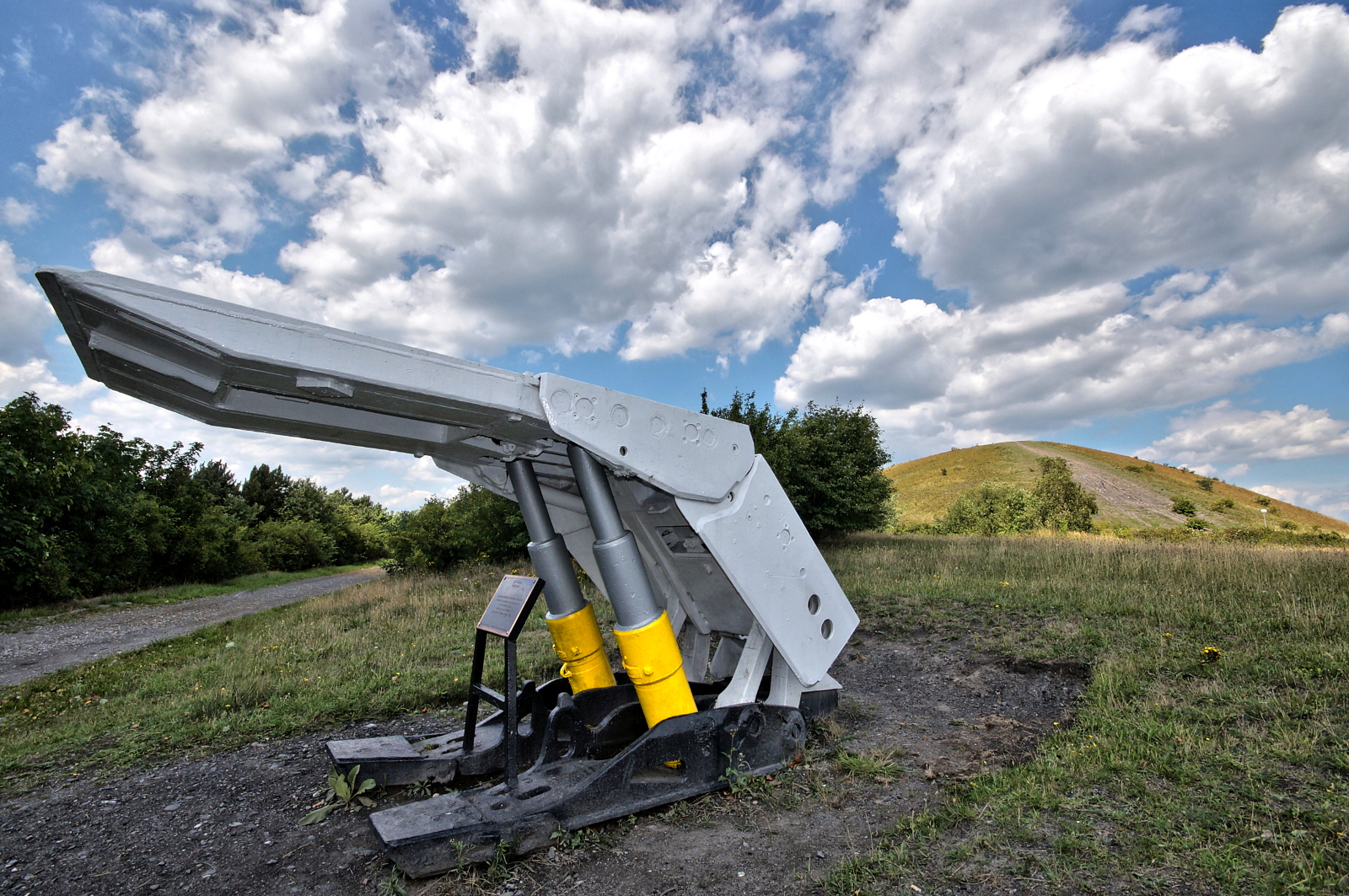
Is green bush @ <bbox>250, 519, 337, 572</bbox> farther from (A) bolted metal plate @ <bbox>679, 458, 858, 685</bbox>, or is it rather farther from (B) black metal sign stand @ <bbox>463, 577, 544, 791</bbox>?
(A) bolted metal plate @ <bbox>679, 458, 858, 685</bbox>

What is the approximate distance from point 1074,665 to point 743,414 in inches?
678

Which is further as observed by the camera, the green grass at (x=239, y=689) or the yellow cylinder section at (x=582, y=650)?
the green grass at (x=239, y=689)

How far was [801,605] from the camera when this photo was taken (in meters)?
4.10

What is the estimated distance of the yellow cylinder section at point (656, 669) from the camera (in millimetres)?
3580

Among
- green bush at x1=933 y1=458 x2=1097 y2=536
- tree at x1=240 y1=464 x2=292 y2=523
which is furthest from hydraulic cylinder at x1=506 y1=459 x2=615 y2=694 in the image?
tree at x1=240 y1=464 x2=292 y2=523

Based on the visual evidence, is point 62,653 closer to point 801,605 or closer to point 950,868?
point 801,605

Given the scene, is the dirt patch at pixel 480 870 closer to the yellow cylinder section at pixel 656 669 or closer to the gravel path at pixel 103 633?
the yellow cylinder section at pixel 656 669

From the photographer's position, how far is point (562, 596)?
3.85 meters

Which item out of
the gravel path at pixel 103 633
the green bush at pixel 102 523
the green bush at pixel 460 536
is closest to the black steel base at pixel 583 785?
the gravel path at pixel 103 633

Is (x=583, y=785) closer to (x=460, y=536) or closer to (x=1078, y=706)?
(x=1078, y=706)

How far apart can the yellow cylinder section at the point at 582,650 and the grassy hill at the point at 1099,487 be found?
38.3 m

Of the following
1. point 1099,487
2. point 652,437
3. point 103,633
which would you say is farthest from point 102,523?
point 1099,487

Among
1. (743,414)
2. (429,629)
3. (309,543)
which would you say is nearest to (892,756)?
(429,629)

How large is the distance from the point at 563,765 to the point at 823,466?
747 inches
